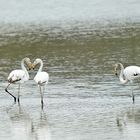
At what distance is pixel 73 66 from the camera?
24.6m

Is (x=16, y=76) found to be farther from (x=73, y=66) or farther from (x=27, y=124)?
(x=73, y=66)

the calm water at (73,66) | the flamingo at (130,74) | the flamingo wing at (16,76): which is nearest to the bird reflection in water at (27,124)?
the calm water at (73,66)

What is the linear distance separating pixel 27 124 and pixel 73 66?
353 inches

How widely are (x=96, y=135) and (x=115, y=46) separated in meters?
15.5

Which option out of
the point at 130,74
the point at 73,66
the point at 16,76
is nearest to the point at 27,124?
the point at 16,76

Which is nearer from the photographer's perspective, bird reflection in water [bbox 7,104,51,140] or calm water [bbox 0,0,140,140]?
bird reflection in water [bbox 7,104,51,140]

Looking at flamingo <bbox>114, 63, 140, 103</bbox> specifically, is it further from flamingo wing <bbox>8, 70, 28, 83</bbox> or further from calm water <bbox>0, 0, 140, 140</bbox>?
flamingo wing <bbox>8, 70, 28, 83</bbox>

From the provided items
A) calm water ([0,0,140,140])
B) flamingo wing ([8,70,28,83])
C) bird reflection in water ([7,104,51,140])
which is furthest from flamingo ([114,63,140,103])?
bird reflection in water ([7,104,51,140])

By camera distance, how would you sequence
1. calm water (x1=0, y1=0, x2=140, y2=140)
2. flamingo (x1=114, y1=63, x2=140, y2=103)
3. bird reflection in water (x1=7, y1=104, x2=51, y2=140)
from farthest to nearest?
flamingo (x1=114, y1=63, x2=140, y2=103) → calm water (x1=0, y1=0, x2=140, y2=140) → bird reflection in water (x1=7, y1=104, x2=51, y2=140)

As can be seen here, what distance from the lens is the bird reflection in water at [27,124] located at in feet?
47.4

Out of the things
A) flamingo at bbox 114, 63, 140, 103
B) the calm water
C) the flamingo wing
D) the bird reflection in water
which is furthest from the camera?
the flamingo wing

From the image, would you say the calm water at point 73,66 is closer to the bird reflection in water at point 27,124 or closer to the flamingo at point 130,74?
the bird reflection in water at point 27,124

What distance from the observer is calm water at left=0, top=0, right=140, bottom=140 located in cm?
1519

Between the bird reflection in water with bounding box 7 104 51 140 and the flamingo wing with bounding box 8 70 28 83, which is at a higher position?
the flamingo wing with bounding box 8 70 28 83
